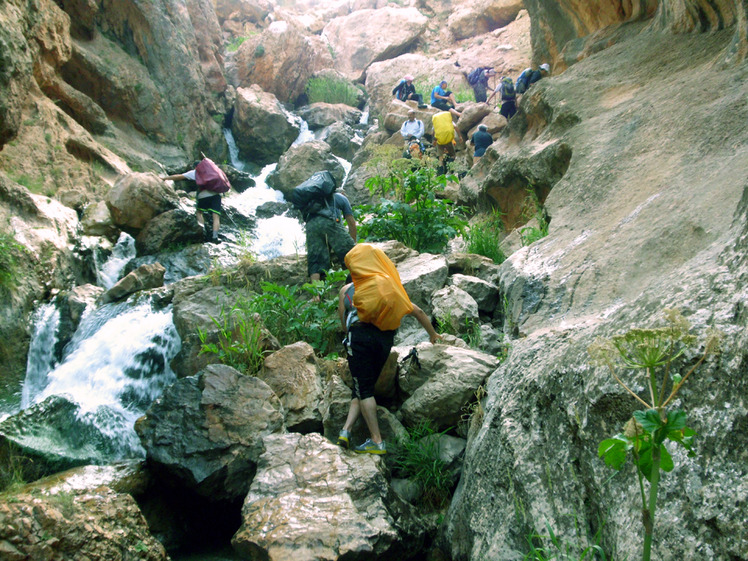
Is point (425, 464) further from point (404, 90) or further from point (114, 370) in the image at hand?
point (404, 90)

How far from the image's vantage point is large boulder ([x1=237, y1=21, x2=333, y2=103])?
732 inches

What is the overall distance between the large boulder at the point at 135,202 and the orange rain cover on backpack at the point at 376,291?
5.97 m

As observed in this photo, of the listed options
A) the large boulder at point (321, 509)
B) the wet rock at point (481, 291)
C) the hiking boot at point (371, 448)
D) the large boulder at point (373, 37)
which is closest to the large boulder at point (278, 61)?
the large boulder at point (373, 37)

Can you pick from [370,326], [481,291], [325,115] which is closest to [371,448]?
[370,326]

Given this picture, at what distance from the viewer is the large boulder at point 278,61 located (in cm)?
1859

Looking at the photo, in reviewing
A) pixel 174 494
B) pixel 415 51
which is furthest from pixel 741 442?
pixel 415 51

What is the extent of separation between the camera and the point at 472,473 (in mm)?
2943

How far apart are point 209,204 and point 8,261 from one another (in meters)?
3.49

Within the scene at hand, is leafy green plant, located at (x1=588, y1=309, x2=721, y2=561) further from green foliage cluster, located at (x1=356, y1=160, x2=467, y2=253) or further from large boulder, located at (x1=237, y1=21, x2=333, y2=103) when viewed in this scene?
large boulder, located at (x1=237, y1=21, x2=333, y2=103)

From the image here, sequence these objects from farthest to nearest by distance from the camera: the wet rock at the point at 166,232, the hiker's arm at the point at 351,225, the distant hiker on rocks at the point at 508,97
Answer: the distant hiker on rocks at the point at 508,97 → the wet rock at the point at 166,232 → the hiker's arm at the point at 351,225

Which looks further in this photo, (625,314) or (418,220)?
(418,220)

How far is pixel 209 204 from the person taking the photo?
9.31m

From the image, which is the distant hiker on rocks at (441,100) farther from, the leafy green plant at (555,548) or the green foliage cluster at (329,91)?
the leafy green plant at (555,548)

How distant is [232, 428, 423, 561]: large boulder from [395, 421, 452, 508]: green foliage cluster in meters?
0.29
